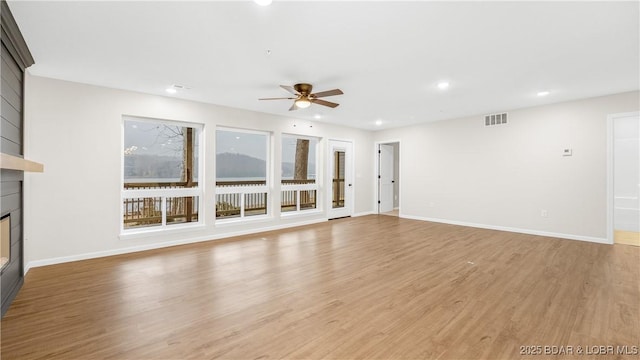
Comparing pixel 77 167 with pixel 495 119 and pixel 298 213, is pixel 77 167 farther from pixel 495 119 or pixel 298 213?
pixel 495 119

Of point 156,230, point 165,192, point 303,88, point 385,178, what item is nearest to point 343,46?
point 303,88

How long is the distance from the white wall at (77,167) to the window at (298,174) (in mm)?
2583

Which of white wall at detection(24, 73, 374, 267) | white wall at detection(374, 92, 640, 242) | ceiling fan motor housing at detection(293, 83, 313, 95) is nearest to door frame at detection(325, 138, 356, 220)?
white wall at detection(374, 92, 640, 242)

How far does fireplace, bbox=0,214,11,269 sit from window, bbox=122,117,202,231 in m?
1.72

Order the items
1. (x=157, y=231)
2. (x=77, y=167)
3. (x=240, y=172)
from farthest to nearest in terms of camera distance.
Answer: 1. (x=240, y=172)
2. (x=157, y=231)
3. (x=77, y=167)

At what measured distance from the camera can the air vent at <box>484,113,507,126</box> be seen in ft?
20.2

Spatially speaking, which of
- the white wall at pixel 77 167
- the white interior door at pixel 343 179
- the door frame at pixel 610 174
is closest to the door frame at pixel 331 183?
the white interior door at pixel 343 179

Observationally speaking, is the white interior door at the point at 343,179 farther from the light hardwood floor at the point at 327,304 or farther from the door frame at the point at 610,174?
the door frame at the point at 610,174

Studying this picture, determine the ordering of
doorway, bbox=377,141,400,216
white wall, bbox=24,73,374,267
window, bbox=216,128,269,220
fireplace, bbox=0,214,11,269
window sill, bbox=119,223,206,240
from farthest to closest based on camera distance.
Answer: doorway, bbox=377,141,400,216, window, bbox=216,128,269,220, window sill, bbox=119,223,206,240, white wall, bbox=24,73,374,267, fireplace, bbox=0,214,11,269

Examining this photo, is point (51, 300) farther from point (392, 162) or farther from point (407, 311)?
point (392, 162)

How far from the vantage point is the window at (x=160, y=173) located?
16.3 feet

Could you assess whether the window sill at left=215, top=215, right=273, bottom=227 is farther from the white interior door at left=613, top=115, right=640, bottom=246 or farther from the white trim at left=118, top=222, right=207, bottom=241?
the white interior door at left=613, top=115, right=640, bottom=246

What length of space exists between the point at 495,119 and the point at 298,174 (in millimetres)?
4856

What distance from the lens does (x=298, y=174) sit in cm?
772
